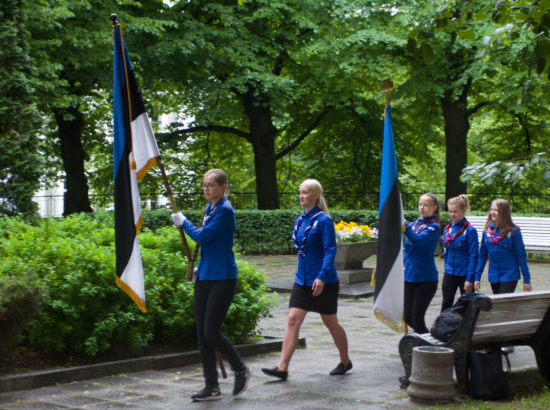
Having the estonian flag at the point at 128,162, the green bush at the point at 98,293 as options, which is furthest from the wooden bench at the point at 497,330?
the estonian flag at the point at 128,162

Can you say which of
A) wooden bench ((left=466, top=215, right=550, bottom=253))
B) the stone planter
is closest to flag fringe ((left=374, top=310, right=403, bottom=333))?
the stone planter

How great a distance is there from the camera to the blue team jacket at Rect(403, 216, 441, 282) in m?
7.75

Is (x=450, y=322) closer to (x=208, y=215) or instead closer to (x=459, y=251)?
(x=459, y=251)

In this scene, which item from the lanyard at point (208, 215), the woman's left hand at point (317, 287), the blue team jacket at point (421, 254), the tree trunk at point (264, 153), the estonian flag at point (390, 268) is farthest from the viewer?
the tree trunk at point (264, 153)

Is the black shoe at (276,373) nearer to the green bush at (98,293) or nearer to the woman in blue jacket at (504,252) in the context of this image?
the green bush at (98,293)

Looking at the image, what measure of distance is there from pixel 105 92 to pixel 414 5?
9657 mm

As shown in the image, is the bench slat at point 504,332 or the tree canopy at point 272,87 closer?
the bench slat at point 504,332

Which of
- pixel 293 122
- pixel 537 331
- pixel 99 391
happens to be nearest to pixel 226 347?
pixel 99 391

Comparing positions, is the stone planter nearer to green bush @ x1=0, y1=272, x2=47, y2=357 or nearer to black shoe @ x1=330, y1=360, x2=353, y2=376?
black shoe @ x1=330, y1=360, x2=353, y2=376

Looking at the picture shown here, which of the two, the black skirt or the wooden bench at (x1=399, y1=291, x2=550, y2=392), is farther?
the black skirt

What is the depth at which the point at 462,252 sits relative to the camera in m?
8.44

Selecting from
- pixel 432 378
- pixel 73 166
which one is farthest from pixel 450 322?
pixel 73 166

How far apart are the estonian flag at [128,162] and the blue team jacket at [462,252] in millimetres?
3674

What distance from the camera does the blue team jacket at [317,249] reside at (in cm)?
690
